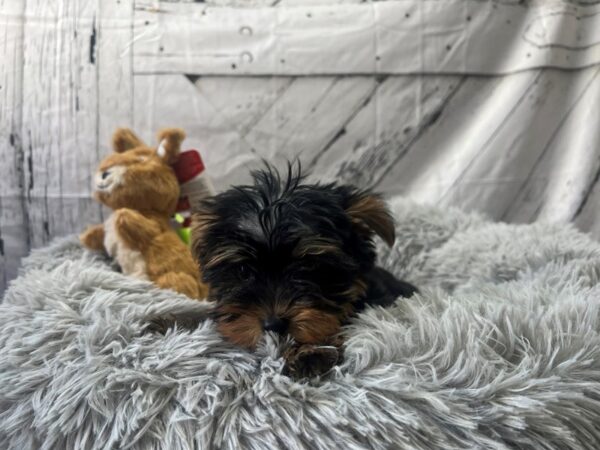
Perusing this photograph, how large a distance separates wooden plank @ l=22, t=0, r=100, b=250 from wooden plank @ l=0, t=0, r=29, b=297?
0.09ft

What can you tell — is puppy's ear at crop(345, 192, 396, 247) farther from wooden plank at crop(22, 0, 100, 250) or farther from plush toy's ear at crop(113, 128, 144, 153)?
wooden plank at crop(22, 0, 100, 250)

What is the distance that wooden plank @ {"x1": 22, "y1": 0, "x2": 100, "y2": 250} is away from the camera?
2.00 m

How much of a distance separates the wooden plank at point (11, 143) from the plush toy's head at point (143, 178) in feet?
1.40

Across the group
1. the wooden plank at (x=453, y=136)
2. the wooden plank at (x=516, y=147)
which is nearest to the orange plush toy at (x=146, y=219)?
the wooden plank at (x=453, y=136)

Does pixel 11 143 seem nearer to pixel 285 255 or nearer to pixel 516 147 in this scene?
pixel 285 255

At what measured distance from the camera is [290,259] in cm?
123

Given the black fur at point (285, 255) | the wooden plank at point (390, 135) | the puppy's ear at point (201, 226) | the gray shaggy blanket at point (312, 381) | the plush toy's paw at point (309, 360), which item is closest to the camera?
the gray shaggy blanket at point (312, 381)

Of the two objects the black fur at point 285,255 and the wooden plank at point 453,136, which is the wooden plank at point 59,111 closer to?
the black fur at point 285,255

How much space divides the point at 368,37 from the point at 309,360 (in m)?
1.46

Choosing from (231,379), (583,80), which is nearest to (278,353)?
(231,379)

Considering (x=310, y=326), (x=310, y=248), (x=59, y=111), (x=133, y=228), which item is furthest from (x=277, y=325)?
(x=59, y=111)

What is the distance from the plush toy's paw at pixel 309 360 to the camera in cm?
108

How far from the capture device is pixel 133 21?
2061 millimetres

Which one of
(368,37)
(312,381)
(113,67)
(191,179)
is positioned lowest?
(312,381)
